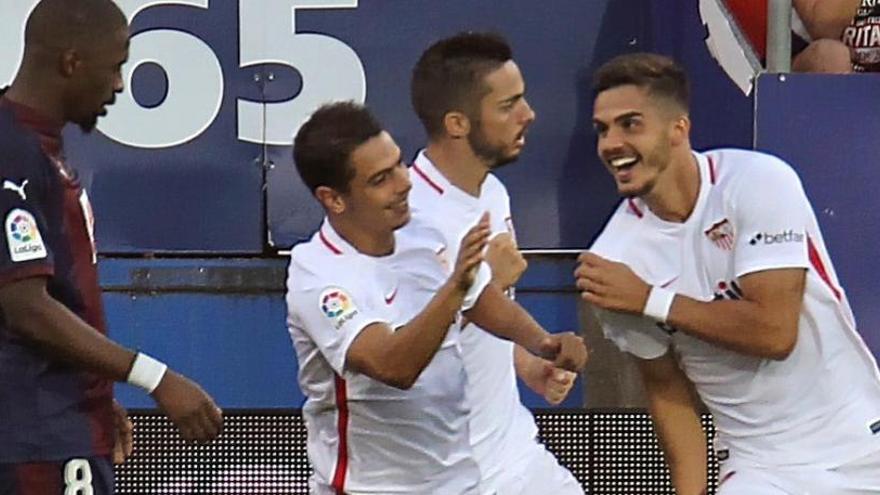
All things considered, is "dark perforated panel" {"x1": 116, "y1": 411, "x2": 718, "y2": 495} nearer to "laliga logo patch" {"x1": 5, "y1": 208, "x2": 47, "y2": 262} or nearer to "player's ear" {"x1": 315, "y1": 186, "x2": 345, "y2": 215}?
"player's ear" {"x1": 315, "y1": 186, "x2": 345, "y2": 215}

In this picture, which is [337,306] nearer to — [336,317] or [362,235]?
[336,317]

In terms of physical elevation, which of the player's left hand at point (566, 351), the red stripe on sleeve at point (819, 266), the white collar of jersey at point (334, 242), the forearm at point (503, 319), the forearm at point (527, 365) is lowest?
the forearm at point (527, 365)

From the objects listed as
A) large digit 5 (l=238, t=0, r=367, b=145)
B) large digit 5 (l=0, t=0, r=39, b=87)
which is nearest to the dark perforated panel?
large digit 5 (l=238, t=0, r=367, b=145)

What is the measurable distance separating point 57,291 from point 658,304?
134cm

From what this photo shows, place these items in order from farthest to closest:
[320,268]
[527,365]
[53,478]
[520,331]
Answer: [527,365]
[520,331]
[320,268]
[53,478]

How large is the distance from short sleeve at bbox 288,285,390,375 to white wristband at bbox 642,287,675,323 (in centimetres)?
60

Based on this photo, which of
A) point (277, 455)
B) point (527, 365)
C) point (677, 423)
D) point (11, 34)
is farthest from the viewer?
point (11, 34)

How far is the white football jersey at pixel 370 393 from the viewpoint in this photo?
4.31m

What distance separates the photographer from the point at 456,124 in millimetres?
5195

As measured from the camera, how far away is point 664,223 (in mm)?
4594

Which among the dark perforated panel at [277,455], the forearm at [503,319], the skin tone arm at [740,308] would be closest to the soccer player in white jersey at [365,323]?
the forearm at [503,319]

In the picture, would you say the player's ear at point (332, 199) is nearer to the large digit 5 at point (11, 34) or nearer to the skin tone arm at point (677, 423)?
the skin tone arm at point (677, 423)

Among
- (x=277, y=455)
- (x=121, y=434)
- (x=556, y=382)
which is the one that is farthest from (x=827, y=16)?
(x=121, y=434)

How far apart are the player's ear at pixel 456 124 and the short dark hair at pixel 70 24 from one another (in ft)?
4.29
